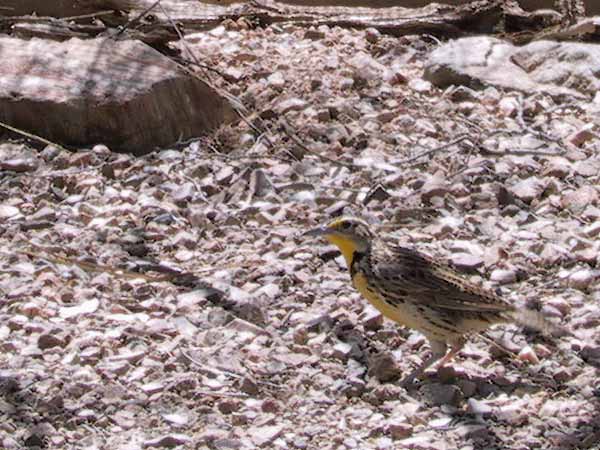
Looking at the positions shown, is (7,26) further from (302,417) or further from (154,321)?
(302,417)

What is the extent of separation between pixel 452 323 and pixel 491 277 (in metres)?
0.76

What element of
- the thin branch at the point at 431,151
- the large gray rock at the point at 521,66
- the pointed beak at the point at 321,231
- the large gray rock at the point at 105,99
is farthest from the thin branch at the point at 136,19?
the pointed beak at the point at 321,231

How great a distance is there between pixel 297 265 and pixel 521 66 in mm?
3017

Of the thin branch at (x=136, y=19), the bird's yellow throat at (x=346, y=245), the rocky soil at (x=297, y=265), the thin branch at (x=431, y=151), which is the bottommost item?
the rocky soil at (x=297, y=265)

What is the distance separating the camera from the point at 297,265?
6941 mm

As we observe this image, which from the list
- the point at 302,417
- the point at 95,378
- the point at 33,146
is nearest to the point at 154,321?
the point at 95,378

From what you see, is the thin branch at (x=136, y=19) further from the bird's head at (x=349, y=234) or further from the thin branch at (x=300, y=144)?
the bird's head at (x=349, y=234)

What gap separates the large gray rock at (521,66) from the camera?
8898 millimetres

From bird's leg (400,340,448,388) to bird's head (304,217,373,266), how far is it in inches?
23.4

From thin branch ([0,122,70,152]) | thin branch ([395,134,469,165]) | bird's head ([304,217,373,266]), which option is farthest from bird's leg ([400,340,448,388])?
thin branch ([0,122,70,152])

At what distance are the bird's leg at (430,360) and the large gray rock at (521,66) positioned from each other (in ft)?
10.4

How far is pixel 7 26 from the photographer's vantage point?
9219 millimetres

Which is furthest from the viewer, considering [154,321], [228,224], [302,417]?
[228,224]

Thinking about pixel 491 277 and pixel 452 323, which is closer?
pixel 452 323
